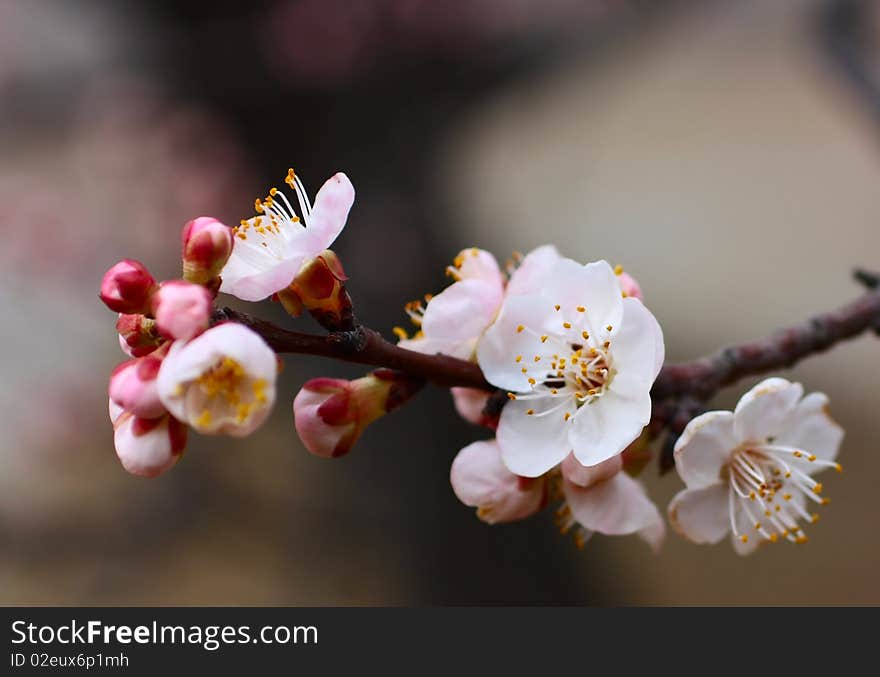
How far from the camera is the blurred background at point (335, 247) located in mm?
1601

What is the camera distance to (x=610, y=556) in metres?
2.01

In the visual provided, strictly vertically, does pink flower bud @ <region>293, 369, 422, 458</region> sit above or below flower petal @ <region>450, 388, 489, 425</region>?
below

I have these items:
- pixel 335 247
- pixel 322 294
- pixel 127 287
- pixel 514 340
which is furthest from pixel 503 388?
pixel 335 247

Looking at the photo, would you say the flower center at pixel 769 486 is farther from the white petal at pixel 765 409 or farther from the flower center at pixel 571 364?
the flower center at pixel 571 364

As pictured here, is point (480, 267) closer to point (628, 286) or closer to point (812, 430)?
point (628, 286)

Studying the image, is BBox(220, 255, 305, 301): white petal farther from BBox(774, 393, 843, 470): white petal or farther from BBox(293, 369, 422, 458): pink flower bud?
BBox(774, 393, 843, 470): white petal

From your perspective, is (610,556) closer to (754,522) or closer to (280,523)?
(280,523)

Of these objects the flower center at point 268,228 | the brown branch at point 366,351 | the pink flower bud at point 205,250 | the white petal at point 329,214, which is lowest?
the brown branch at point 366,351

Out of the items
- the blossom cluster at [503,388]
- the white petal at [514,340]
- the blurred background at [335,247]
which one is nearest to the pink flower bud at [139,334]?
the blossom cluster at [503,388]

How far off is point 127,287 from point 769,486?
47cm

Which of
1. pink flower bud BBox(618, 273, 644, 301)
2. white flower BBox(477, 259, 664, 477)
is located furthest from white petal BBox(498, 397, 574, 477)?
pink flower bud BBox(618, 273, 644, 301)

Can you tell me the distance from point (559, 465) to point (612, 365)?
0.27 feet

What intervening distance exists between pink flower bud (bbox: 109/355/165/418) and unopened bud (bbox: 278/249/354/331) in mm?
96

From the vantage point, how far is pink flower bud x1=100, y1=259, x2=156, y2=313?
1.54 feet
